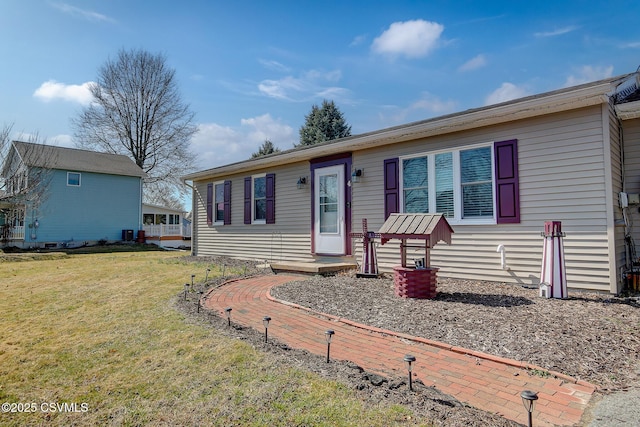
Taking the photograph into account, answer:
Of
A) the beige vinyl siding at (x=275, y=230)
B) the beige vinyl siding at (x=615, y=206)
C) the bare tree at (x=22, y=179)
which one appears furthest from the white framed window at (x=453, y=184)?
the bare tree at (x=22, y=179)

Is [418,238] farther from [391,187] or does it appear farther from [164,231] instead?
[164,231]

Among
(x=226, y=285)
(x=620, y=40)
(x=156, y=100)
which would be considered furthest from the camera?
(x=156, y=100)

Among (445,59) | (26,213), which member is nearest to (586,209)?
(445,59)

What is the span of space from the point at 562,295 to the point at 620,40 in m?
7.55

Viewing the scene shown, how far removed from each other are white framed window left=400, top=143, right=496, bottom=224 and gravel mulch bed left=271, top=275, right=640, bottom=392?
129 cm

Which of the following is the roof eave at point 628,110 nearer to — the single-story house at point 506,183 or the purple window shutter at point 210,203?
the single-story house at point 506,183

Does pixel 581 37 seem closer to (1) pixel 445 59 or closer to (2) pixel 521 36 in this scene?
(2) pixel 521 36

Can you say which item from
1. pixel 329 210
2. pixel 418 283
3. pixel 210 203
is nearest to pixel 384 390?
pixel 418 283

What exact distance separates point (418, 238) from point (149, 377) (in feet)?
11.5

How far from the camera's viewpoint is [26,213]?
17016mm

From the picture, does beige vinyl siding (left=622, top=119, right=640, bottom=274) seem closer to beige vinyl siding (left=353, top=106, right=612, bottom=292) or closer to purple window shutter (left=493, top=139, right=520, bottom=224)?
beige vinyl siding (left=353, top=106, right=612, bottom=292)

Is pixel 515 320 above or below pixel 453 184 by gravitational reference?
below

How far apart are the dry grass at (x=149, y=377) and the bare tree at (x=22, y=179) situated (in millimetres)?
13286

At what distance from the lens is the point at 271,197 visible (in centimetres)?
949
